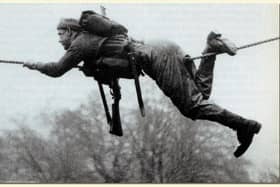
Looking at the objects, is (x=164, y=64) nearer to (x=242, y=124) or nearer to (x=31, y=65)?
(x=242, y=124)

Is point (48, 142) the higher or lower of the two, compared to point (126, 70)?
lower

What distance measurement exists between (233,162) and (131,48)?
48.6 feet

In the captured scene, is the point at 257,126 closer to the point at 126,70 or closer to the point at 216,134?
the point at 126,70

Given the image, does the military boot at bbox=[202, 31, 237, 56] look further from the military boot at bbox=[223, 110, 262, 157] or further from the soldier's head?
the soldier's head

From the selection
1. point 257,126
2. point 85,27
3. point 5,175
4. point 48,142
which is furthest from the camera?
point 48,142

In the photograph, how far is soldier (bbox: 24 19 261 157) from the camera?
226 inches

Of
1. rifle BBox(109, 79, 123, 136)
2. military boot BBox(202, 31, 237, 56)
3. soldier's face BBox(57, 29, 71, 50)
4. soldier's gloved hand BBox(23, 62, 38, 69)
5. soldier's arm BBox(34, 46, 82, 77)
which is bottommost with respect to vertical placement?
rifle BBox(109, 79, 123, 136)

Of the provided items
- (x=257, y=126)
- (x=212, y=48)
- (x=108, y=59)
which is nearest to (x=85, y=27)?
(x=108, y=59)

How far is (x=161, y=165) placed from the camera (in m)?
20.5

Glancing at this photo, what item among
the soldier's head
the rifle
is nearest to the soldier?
the soldier's head

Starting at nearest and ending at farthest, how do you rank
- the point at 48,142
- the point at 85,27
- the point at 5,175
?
the point at 85,27 < the point at 5,175 < the point at 48,142

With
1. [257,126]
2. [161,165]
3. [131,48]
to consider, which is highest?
[131,48]

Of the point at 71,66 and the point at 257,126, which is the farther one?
the point at 71,66

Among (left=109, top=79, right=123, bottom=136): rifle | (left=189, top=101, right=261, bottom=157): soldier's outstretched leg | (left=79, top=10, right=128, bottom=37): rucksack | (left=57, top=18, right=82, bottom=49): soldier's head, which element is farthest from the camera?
(left=109, top=79, right=123, bottom=136): rifle
